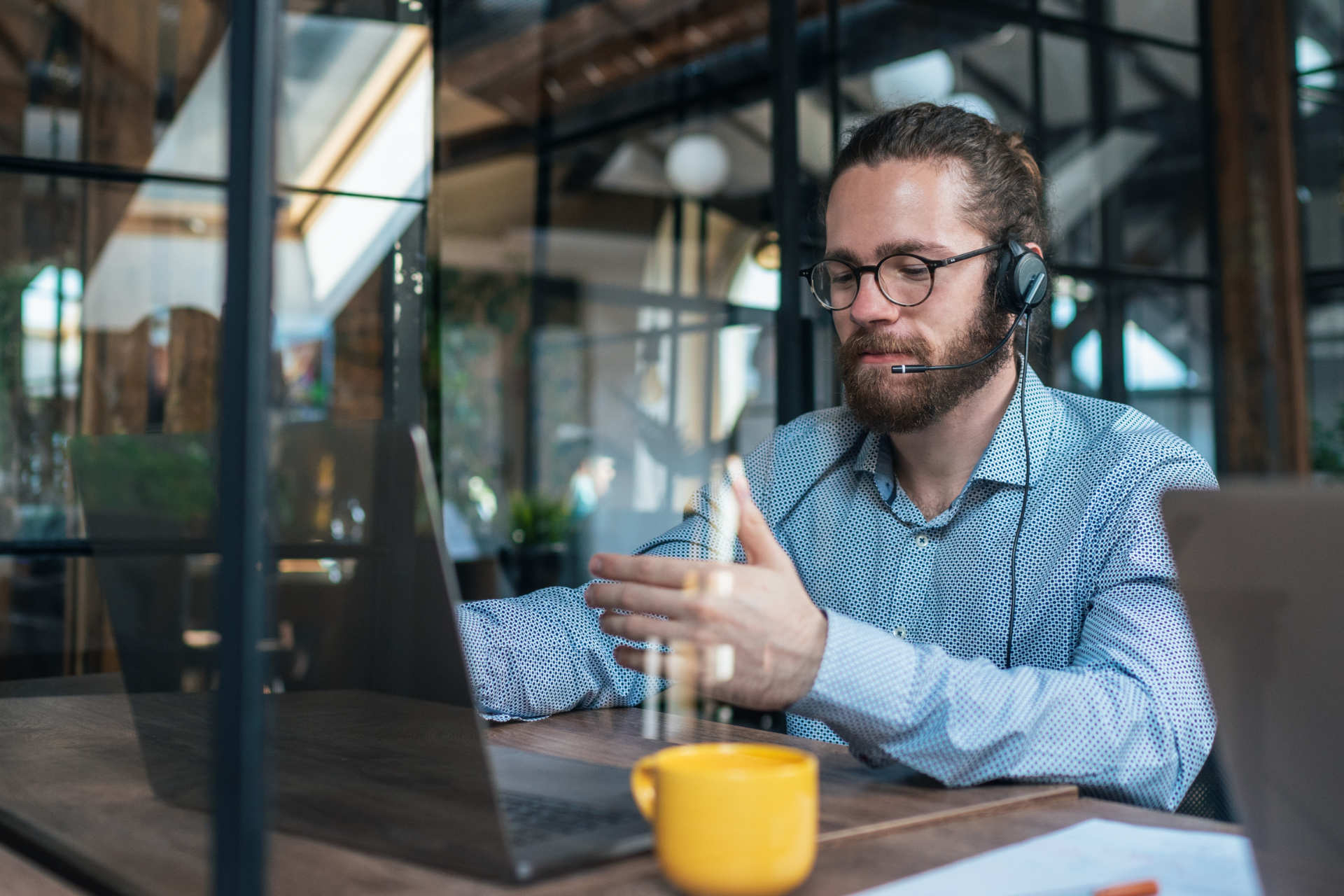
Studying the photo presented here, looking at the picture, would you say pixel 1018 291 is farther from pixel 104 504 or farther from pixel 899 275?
pixel 104 504

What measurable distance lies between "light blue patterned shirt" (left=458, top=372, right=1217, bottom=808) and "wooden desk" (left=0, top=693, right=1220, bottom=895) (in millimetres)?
49

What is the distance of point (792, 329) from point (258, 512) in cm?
248

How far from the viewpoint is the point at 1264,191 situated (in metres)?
4.66

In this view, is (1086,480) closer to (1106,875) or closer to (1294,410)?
(1106,875)

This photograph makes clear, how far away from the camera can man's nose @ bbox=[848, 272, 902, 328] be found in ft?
4.79

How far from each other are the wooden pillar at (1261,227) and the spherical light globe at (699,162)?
221 centimetres

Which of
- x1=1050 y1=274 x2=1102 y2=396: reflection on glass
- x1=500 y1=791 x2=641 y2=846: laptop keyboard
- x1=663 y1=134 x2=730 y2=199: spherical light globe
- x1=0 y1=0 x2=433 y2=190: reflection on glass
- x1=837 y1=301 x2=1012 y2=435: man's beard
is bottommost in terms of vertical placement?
x1=500 y1=791 x2=641 y2=846: laptop keyboard

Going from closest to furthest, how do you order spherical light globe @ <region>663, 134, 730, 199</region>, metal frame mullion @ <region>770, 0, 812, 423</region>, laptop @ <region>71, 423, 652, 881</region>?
1. laptop @ <region>71, 423, 652, 881</region>
2. metal frame mullion @ <region>770, 0, 812, 423</region>
3. spherical light globe @ <region>663, 134, 730, 199</region>

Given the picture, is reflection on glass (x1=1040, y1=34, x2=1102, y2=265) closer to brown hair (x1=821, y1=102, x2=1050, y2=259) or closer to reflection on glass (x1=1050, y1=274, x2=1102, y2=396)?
reflection on glass (x1=1050, y1=274, x2=1102, y2=396)

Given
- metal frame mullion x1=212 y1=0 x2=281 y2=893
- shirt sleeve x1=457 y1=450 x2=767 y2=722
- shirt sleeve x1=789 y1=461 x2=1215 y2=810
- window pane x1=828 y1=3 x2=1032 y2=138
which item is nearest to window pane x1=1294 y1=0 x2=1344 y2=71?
window pane x1=828 y1=3 x2=1032 y2=138

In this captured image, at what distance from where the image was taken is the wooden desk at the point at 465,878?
675 mm

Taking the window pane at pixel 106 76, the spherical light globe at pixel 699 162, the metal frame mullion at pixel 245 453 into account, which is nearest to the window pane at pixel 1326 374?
the spherical light globe at pixel 699 162

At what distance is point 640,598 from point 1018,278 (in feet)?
2.88

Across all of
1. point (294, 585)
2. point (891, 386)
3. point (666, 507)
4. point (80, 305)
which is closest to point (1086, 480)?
point (891, 386)
